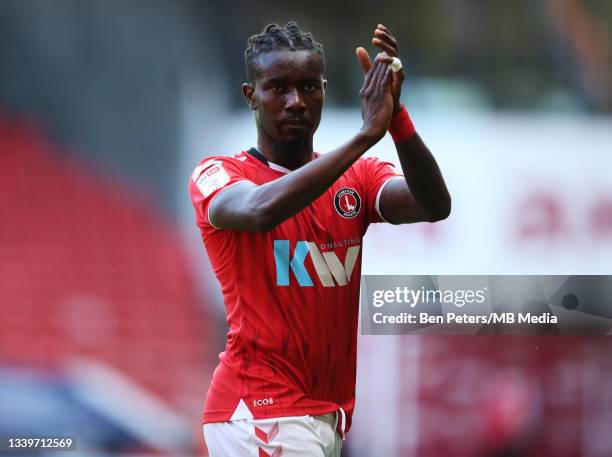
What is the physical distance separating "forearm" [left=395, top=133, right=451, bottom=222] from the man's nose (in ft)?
0.92

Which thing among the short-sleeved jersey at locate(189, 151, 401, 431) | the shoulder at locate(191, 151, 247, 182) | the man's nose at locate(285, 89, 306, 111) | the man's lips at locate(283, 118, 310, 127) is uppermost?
the man's nose at locate(285, 89, 306, 111)

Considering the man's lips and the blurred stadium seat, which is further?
the blurred stadium seat

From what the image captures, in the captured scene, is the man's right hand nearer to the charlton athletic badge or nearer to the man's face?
the man's face

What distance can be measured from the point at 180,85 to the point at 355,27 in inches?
30.4

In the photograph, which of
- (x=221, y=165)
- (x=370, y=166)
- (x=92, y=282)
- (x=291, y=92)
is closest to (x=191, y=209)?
(x=92, y=282)

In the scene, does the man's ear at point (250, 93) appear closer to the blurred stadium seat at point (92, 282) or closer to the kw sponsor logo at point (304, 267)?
the kw sponsor logo at point (304, 267)

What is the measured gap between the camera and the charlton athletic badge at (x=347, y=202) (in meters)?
3.02

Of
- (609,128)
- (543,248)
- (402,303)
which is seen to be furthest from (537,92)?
(402,303)

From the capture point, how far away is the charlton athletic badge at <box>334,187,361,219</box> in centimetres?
302

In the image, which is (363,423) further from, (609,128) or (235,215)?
(235,215)

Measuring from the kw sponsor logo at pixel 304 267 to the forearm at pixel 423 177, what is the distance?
28 centimetres

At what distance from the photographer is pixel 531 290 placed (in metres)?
4.35

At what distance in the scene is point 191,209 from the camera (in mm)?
4465

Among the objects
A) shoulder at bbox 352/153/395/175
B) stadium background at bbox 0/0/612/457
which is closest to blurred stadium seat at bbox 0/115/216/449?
stadium background at bbox 0/0/612/457
